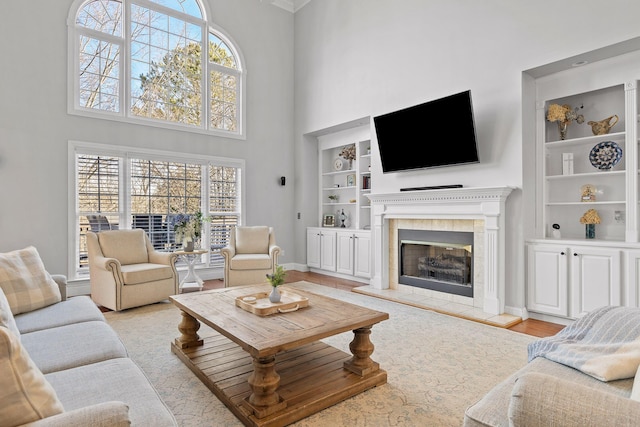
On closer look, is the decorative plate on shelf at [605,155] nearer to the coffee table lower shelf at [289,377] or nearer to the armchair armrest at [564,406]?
the coffee table lower shelf at [289,377]

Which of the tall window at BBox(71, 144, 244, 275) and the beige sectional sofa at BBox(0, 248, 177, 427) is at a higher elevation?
the tall window at BBox(71, 144, 244, 275)

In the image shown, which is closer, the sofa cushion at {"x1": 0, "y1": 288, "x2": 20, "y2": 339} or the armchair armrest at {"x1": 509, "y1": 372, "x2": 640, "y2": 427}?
the armchair armrest at {"x1": 509, "y1": 372, "x2": 640, "y2": 427}

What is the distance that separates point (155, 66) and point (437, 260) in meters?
4.99

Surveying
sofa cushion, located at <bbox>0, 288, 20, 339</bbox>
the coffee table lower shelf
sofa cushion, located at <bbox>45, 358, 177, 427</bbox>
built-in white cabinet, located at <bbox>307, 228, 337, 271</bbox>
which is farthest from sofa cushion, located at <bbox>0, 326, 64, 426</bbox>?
built-in white cabinet, located at <bbox>307, 228, 337, 271</bbox>

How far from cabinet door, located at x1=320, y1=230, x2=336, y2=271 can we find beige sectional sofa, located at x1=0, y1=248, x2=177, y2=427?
406 cm

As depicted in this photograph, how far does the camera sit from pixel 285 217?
7004mm

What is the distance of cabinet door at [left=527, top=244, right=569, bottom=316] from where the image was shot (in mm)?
3674

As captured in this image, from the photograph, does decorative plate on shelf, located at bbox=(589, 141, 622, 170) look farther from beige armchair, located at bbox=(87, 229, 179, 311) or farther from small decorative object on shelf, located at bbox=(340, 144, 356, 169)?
beige armchair, located at bbox=(87, 229, 179, 311)

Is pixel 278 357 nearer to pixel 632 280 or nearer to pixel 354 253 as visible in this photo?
pixel 632 280

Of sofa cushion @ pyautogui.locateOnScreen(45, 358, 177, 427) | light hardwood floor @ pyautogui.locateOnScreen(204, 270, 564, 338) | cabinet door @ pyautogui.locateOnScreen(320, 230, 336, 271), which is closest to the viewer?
sofa cushion @ pyautogui.locateOnScreen(45, 358, 177, 427)

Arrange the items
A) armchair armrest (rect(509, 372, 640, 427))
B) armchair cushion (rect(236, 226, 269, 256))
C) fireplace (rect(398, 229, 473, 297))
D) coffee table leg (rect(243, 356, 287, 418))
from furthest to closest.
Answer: armchair cushion (rect(236, 226, 269, 256)), fireplace (rect(398, 229, 473, 297)), coffee table leg (rect(243, 356, 287, 418)), armchair armrest (rect(509, 372, 640, 427))

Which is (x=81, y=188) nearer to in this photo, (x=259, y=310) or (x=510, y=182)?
(x=259, y=310)

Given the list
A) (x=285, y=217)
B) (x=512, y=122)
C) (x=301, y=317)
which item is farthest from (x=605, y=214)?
(x=285, y=217)

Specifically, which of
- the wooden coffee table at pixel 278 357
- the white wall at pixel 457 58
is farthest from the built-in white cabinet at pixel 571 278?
the wooden coffee table at pixel 278 357
